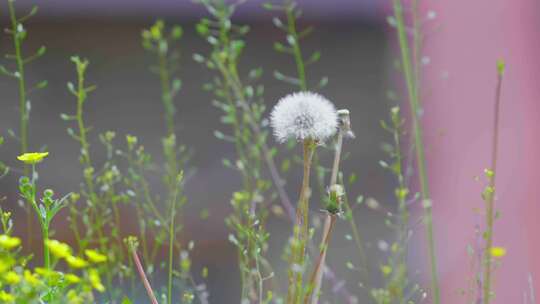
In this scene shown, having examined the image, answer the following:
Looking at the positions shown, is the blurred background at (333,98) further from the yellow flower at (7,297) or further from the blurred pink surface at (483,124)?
the yellow flower at (7,297)

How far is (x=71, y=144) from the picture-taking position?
366cm

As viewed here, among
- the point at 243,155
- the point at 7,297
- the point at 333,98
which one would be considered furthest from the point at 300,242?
the point at 333,98

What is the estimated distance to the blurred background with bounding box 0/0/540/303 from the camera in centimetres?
357

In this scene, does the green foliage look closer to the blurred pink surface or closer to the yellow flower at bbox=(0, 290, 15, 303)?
the yellow flower at bbox=(0, 290, 15, 303)

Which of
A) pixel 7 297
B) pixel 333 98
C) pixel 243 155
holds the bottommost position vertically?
pixel 7 297

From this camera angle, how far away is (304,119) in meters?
1.51

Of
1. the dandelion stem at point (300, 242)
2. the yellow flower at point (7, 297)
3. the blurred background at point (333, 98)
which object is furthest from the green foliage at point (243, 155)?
the blurred background at point (333, 98)

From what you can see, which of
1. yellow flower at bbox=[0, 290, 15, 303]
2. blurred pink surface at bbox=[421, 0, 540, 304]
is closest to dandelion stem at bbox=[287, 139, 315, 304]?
yellow flower at bbox=[0, 290, 15, 303]

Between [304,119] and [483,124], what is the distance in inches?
93.0

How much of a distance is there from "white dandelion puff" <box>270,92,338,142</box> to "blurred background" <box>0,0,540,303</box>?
1953 mm

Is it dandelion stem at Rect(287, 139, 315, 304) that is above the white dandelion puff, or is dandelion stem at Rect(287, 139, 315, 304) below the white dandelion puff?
below

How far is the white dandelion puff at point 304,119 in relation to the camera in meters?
1.48

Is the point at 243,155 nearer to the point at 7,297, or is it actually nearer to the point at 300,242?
the point at 300,242

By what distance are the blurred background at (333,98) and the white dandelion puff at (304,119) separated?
195cm
